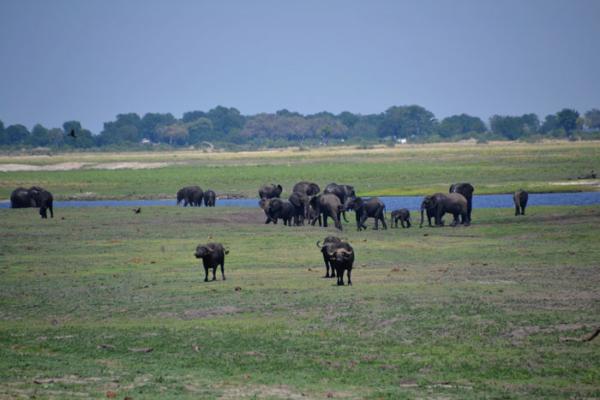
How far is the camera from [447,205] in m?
40.6

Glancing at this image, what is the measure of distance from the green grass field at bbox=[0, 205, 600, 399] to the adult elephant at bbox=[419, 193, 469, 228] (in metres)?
5.50

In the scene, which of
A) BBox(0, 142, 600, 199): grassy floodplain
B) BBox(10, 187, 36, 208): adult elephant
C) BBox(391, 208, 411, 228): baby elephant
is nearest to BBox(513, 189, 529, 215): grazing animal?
BBox(391, 208, 411, 228): baby elephant

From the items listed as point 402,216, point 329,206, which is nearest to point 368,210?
point 402,216

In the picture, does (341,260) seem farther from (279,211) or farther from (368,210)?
(279,211)

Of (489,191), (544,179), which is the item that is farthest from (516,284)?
(544,179)

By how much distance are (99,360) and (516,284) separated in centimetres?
1022

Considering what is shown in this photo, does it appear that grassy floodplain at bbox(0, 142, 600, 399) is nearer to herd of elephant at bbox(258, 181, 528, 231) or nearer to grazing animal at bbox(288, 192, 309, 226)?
herd of elephant at bbox(258, 181, 528, 231)

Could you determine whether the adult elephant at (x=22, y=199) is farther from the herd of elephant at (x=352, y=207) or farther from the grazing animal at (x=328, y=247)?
the grazing animal at (x=328, y=247)

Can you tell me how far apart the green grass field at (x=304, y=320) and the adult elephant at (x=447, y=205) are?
18.0 feet

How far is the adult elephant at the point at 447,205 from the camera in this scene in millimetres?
40531

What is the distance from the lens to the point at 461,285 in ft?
76.6

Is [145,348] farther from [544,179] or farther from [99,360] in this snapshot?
[544,179]

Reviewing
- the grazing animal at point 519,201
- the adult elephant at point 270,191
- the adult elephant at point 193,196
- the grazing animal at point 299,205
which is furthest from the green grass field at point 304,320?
the adult elephant at point 193,196

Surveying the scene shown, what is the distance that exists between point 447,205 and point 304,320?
21.7m
